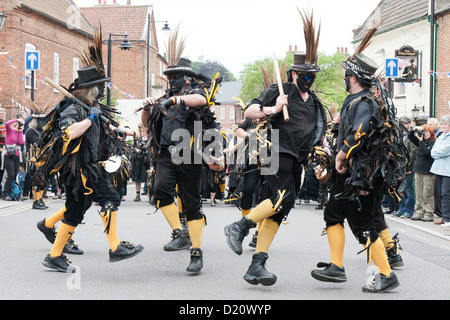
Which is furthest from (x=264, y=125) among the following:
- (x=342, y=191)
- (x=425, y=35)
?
(x=425, y=35)

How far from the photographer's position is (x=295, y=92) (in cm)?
620

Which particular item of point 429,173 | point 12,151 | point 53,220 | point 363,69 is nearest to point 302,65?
point 363,69

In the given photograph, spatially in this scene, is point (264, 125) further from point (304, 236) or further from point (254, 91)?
point (254, 91)

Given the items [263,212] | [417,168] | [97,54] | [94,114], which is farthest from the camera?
[417,168]

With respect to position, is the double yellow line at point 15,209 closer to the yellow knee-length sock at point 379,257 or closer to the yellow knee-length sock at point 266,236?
the yellow knee-length sock at point 266,236

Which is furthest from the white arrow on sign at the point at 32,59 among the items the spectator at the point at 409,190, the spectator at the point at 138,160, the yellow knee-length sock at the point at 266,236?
the yellow knee-length sock at the point at 266,236

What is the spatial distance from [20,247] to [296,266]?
11.6 ft

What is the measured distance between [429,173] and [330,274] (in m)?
7.46

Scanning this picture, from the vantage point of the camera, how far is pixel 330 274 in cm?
593

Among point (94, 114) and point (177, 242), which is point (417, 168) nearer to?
point (177, 242)

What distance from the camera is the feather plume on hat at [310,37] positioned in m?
6.10

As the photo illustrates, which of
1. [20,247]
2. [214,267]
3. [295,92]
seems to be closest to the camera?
[295,92]

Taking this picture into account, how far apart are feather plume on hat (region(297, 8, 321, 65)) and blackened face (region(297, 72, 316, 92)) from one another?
0.41 feet

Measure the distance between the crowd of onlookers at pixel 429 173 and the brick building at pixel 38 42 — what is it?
16.6 m
